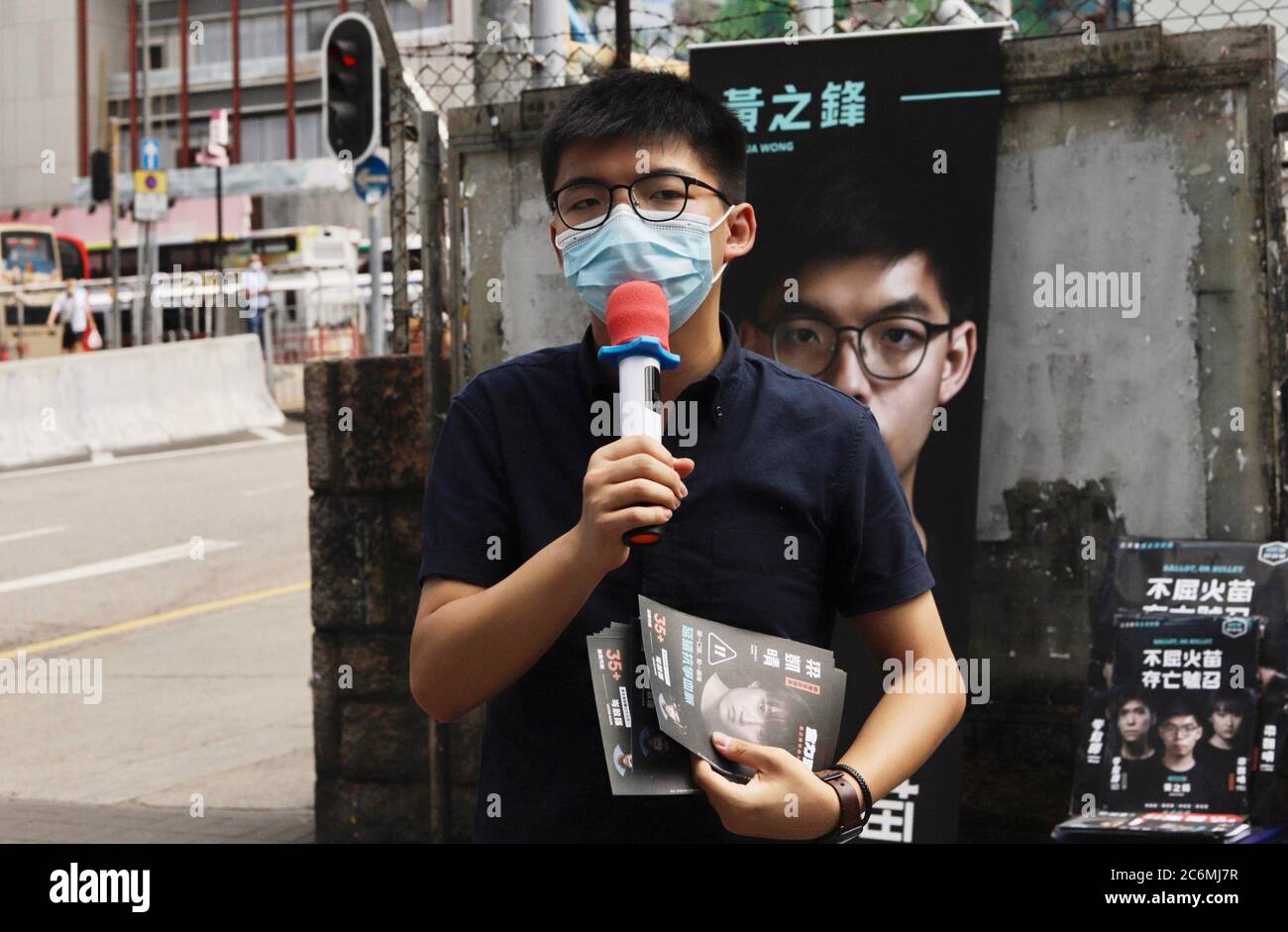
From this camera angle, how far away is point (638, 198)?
83.9 inches

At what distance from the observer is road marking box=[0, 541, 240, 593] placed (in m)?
11.3

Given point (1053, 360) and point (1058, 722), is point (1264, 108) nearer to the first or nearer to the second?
point (1053, 360)

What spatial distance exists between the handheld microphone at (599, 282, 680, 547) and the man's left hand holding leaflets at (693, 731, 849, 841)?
0.90ft

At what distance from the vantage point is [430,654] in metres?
2.03

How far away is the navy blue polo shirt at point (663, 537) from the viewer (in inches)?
81.2

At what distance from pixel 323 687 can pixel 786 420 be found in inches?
152

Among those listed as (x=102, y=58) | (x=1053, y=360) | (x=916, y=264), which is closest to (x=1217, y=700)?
(x=1053, y=360)

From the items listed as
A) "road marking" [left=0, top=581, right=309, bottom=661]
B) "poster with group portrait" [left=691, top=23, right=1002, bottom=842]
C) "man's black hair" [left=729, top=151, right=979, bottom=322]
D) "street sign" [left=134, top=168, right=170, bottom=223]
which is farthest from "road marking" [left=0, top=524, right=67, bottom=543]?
"street sign" [left=134, top=168, right=170, bottom=223]

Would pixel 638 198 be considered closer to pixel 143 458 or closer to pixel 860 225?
pixel 860 225

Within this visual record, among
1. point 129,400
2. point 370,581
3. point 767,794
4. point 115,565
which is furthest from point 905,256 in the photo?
point 129,400

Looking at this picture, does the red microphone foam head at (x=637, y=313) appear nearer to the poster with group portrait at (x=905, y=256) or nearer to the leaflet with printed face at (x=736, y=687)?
the leaflet with printed face at (x=736, y=687)

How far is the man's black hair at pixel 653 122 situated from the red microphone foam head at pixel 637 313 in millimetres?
230

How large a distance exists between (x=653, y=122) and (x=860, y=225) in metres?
2.77

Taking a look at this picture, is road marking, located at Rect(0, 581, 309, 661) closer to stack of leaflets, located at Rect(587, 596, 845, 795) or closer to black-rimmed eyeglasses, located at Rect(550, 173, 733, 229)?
black-rimmed eyeglasses, located at Rect(550, 173, 733, 229)
